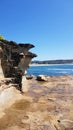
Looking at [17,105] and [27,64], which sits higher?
[27,64]

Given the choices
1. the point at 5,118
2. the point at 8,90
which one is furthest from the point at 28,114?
the point at 8,90

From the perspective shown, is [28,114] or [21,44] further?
[21,44]

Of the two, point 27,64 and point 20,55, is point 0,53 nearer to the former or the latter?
point 20,55

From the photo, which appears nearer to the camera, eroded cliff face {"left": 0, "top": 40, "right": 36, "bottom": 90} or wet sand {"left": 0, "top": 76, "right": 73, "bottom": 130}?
wet sand {"left": 0, "top": 76, "right": 73, "bottom": 130}

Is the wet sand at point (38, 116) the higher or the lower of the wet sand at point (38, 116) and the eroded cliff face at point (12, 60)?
the lower

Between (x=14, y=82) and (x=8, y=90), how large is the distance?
4000 mm

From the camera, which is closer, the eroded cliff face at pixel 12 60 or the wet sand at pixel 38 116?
the wet sand at pixel 38 116

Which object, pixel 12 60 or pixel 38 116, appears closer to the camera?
pixel 38 116

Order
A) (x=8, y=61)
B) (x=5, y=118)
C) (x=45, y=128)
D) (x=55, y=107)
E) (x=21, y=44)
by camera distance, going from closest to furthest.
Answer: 1. (x=45, y=128)
2. (x=5, y=118)
3. (x=55, y=107)
4. (x=8, y=61)
5. (x=21, y=44)

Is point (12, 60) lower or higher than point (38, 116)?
higher

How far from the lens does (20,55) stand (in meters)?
27.2

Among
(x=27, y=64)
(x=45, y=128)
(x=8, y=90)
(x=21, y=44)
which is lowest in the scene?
(x=45, y=128)

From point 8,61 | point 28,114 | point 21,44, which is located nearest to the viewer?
point 28,114

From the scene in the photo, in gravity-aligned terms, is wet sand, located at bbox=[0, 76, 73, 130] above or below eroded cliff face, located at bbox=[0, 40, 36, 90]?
below
